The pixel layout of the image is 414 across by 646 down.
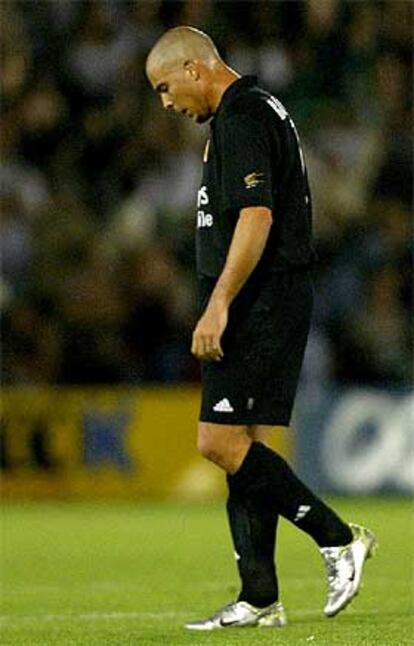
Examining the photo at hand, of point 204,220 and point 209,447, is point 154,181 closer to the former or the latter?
point 204,220

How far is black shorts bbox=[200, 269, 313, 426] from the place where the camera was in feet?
22.8

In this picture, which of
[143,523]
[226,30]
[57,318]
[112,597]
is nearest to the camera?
[112,597]

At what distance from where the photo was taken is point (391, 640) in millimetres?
6496

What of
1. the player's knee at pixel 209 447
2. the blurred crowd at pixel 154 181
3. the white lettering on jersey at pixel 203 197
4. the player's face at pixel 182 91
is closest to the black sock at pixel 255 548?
the player's knee at pixel 209 447

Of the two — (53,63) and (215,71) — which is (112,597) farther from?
(53,63)

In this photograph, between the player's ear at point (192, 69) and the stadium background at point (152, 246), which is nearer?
the player's ear at point (192, 69)

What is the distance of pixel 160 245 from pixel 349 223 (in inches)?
59.7

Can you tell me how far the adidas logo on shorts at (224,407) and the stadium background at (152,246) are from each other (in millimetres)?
8168

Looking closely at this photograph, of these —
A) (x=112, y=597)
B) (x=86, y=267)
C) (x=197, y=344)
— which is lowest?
(x=112, y=597)

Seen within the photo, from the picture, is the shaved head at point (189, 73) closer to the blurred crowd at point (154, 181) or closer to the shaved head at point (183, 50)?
the shaved head at point (183, 50)

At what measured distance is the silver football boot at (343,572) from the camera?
703 centimetres

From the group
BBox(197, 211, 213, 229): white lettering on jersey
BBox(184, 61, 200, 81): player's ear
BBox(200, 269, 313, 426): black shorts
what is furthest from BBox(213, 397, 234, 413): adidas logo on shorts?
BBox(184, 61, 200, 81): player's ear

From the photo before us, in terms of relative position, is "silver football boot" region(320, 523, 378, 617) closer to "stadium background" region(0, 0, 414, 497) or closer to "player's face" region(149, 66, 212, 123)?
"player's face" region(149, 66, 212, 123)

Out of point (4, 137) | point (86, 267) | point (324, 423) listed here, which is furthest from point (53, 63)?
point (324, 423)
